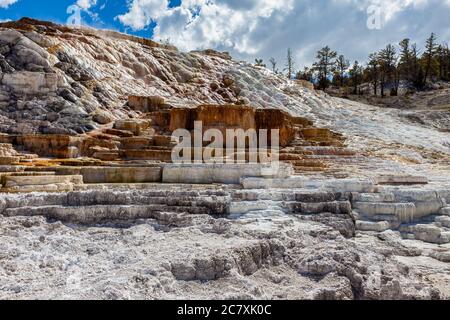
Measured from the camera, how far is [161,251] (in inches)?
172

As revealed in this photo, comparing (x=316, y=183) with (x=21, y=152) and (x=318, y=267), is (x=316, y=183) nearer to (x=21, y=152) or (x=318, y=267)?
(x=318, y=267)

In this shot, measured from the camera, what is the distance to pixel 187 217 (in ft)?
18.3

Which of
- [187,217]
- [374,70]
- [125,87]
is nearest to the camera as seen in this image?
[187,217]

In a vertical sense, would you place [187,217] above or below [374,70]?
below

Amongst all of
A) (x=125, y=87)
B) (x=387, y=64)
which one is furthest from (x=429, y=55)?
(x=125, y=87)

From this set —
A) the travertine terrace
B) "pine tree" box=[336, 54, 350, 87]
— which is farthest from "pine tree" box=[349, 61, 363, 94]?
the travertine terrace

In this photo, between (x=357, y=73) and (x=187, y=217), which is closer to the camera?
(x=187, y=217)

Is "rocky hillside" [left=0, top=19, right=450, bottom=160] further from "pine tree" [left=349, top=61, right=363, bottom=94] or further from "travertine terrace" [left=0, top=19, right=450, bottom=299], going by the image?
"pine tree" [left=349, top=61, right=363, bottom=94]

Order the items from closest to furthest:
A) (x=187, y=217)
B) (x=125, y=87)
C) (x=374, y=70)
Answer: (x=187, y=217)
(x=125, y=87)
(x=374, y=70)

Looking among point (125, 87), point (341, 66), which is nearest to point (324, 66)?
point (341, 66)

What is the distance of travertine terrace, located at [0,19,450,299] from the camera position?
3.90 meters

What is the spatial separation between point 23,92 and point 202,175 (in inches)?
395

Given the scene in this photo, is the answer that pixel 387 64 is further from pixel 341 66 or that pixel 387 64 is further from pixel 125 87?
pixel 125 87
